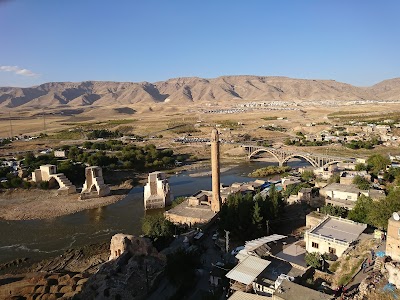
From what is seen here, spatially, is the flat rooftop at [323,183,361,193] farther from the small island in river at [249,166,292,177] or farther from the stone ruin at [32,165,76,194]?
the stone ruin at [32,165,76,194]

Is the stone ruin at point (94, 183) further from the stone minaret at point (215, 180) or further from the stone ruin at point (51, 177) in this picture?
the stone minaret at point (215, 180)

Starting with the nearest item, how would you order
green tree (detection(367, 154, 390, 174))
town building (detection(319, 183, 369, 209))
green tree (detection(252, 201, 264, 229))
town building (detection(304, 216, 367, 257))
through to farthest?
town building (detection(304, 216, 367, 257)) < green tree (detection(252, 201, 264, 229)) < town building (detection(319, 183, 369, 209)) < green tree (detection(367, 154, 390, 174))

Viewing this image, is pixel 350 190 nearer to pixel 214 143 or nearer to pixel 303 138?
pixel 214 143

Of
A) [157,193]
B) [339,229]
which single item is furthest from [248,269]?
[157,193]

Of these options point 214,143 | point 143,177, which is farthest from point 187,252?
point 143,177

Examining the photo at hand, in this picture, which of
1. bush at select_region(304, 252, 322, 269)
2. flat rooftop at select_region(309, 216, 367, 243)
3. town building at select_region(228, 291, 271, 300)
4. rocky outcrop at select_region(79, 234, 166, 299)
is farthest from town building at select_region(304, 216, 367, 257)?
rocky outcrop at select_region(79, 234, 166, 299)

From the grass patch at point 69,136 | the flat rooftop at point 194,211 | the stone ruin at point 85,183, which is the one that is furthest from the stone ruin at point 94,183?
the grass patch at point 69,136
